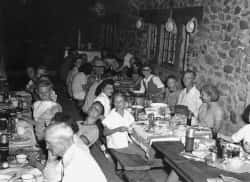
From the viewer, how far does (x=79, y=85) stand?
7.83m

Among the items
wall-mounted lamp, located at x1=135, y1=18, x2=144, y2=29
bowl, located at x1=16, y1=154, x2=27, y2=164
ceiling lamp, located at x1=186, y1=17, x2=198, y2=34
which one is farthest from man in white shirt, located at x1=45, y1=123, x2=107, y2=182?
wall-mounted lamp, located at x1=135, y1=18, x2=144, y2=29

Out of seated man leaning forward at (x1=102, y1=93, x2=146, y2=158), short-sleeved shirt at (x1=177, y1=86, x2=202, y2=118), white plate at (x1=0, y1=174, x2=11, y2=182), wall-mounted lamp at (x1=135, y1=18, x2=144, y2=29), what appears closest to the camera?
white plate at (x1=0, y1=174, x2=11, y2=182)

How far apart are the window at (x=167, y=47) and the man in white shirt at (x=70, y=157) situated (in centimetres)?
648

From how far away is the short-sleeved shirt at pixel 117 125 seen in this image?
4816mm

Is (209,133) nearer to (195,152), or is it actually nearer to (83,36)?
(195,152)

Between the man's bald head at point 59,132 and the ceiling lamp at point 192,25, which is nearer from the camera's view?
the man's bald head at point 59,132

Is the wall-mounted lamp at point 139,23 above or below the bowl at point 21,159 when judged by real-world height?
above

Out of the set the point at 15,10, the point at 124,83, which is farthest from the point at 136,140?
the point at 15,10

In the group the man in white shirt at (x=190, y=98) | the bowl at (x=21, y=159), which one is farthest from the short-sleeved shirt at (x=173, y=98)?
the bowl at (x=21, y=159)

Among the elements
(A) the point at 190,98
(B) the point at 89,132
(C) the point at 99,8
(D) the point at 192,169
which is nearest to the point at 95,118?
(B) the point at 89,132

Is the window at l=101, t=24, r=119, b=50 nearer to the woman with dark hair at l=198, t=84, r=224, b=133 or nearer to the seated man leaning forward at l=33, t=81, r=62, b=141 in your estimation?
the woman with dark hair at l=198, t=84, r=224, b=133

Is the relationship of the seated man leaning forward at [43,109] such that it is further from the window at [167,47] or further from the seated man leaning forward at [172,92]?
the window at [167,47]

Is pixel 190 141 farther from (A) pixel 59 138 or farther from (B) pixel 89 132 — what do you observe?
(A) pixel 59 138

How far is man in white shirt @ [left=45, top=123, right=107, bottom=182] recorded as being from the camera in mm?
2529
